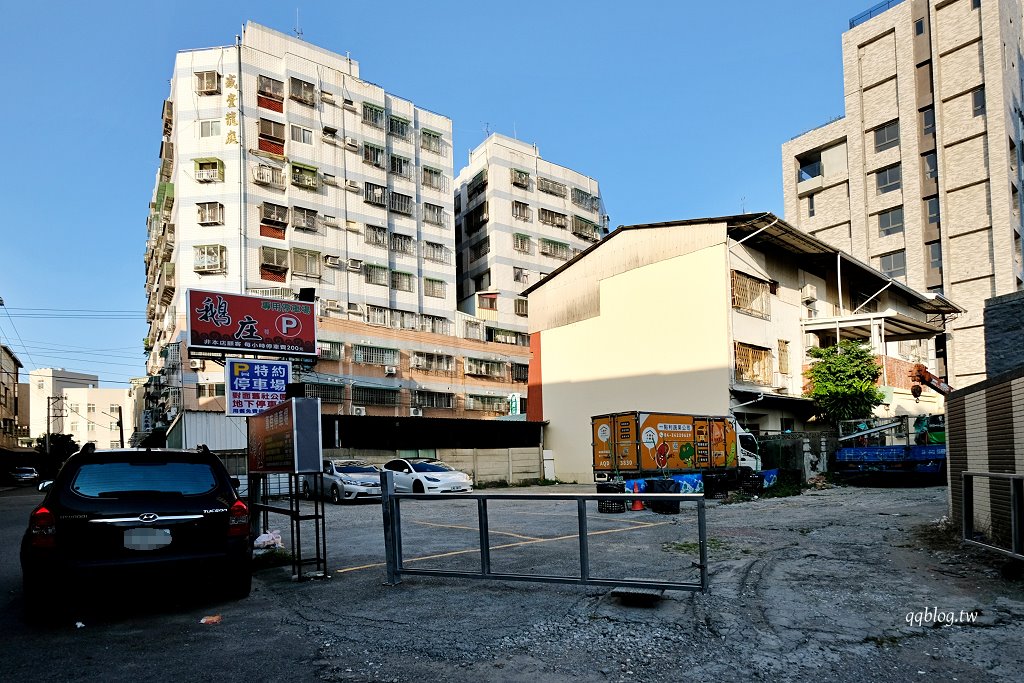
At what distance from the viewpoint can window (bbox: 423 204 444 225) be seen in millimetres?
55188

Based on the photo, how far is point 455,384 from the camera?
5219 centimetres

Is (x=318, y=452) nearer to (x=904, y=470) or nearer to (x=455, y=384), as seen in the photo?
(x=904, y=470)

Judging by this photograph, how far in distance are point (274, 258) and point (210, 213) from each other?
4417mm

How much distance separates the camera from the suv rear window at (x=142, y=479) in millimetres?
6934

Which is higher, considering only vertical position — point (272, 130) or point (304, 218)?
point (272, 130)

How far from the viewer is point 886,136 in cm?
Answer: 5406

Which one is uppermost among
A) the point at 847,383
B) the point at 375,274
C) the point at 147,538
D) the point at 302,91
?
the point at 302,91

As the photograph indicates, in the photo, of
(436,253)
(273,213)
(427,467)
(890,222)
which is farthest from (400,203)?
(890,222)

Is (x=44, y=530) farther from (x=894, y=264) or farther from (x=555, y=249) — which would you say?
(x=555, y=249)

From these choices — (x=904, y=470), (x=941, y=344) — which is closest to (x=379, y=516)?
(x=904, y=470)

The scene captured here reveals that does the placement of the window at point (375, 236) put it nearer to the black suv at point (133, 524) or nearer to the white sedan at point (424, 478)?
the white sedan at point (424, 478)

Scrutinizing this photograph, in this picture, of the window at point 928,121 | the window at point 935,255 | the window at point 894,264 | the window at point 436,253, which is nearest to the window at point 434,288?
the window at point 436,253

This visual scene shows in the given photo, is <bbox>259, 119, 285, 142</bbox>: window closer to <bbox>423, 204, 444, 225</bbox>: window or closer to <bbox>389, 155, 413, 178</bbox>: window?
<bbox>389, 155, 413, 178</bbox>: window

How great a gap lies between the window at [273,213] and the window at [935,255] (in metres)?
42.9
